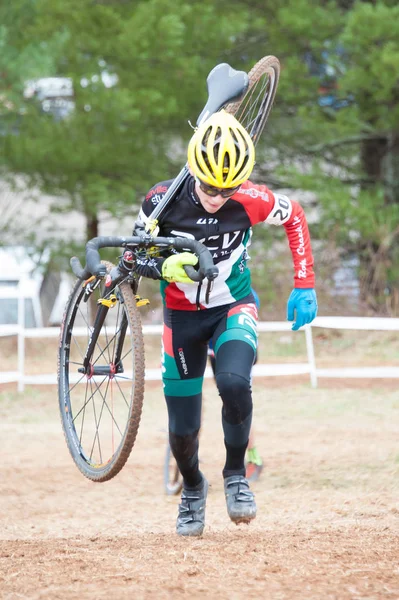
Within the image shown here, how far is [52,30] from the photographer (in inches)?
649

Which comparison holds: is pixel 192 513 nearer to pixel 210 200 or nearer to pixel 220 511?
pixel 210 200

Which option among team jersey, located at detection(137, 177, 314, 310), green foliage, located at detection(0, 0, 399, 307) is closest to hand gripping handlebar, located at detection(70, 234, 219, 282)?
team jersey, located at detection(137, 177, 314, 310)

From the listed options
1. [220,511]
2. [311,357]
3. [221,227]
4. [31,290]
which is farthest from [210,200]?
[31,290]

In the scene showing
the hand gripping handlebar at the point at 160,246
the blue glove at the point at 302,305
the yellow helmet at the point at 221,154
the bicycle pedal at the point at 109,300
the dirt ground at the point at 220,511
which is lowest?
the dirt ground at the point at 220,511

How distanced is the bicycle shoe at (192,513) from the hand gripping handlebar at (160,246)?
1.47 m

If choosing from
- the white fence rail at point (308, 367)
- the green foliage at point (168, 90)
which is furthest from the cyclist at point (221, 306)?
the green foliage at point (168, 90)

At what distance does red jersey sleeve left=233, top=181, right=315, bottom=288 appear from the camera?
5.38 m

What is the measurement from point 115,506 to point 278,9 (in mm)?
11069

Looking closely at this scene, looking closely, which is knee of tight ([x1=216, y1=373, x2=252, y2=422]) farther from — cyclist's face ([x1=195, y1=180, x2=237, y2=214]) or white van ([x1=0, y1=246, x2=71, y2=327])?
white van ([x1=0, y1=246, x2=71, y2=327])

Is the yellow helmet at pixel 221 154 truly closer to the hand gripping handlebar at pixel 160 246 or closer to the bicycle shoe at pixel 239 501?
the hand gripping handlebar at pixel 160 246

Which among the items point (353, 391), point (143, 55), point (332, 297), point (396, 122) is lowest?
point (353, 391)

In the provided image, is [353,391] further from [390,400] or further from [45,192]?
[45,192]

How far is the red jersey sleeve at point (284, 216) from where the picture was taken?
5.38m

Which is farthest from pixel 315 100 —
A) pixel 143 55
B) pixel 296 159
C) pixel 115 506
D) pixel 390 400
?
pixel 115 506
